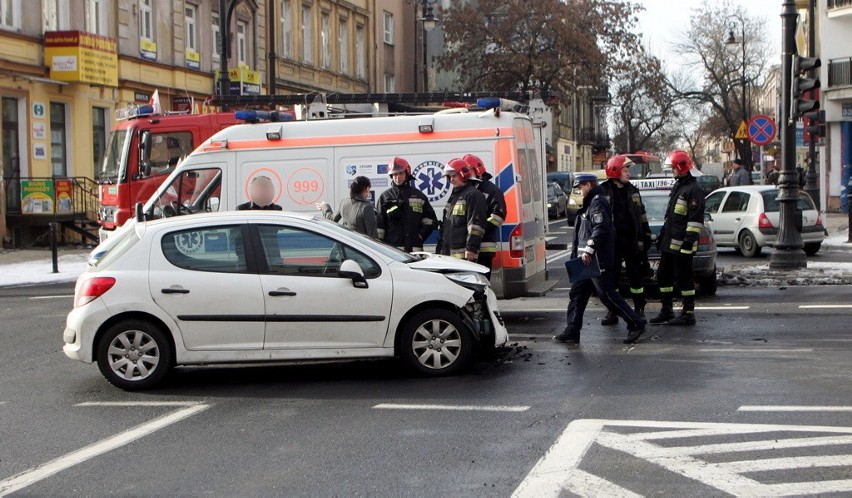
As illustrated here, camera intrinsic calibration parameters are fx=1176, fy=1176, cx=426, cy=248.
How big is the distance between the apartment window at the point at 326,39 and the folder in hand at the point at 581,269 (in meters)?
34.5

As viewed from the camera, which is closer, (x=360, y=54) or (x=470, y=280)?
(x=470, y=280)

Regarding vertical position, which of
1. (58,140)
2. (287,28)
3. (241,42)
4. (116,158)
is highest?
(287,28)

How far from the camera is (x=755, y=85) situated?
7169cm

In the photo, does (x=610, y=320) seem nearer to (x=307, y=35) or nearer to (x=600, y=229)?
(x=600, y=229)

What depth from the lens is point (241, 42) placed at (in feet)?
123

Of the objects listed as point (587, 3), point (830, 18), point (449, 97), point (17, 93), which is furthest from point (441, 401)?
point (587, 3)

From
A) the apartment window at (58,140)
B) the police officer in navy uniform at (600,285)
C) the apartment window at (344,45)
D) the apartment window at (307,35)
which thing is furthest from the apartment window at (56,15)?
the apartment window at (344,45)

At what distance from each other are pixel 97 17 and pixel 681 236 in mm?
20727

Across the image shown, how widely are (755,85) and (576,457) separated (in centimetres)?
6884

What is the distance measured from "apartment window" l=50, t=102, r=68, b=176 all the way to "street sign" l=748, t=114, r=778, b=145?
16.0m

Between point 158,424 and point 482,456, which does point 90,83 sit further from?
point 482,456

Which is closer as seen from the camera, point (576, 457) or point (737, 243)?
point (576, 457)

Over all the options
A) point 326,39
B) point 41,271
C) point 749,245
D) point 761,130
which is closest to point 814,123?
point 761,130

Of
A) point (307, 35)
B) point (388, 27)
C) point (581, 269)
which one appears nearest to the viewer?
point (581, 269)
